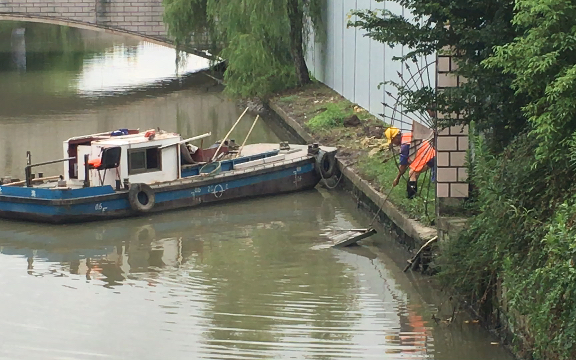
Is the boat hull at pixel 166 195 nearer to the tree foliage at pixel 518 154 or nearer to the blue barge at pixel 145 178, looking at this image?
the blue barge at pixel 145 178

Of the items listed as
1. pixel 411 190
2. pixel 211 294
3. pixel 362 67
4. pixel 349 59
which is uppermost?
pixel 349 59

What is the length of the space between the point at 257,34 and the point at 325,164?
1053 cm

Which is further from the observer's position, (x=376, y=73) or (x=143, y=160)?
(x=376, y=73)

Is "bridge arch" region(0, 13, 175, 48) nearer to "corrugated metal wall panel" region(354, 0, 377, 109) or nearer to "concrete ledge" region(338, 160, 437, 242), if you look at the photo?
"corrugated metal wall panel" region(354, 0, 377, 109)

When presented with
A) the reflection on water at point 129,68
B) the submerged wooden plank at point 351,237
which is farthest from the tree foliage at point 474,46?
the reflection on water at point 129,68

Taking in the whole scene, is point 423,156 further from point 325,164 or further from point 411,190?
point 325,164

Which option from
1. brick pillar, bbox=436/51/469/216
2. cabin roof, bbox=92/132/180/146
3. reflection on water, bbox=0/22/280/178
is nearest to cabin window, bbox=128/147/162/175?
cabin roof, bbox=92/132/180/146

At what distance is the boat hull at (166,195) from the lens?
16516 mm

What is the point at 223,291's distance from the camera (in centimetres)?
1273

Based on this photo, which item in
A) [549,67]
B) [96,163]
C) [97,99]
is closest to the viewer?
[549,67]

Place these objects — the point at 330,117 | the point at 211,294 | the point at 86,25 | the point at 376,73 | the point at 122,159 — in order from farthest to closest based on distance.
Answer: the point at 86,25 < the point at 330,117 < the point at 376,73 < the point at 122,159 < the point at 211,294

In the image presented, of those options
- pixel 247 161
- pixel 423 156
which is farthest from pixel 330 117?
pixel 423 156

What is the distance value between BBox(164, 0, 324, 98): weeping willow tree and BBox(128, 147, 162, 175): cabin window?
11829 millimetres

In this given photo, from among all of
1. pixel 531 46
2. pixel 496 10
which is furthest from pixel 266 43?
pixel 531 46
